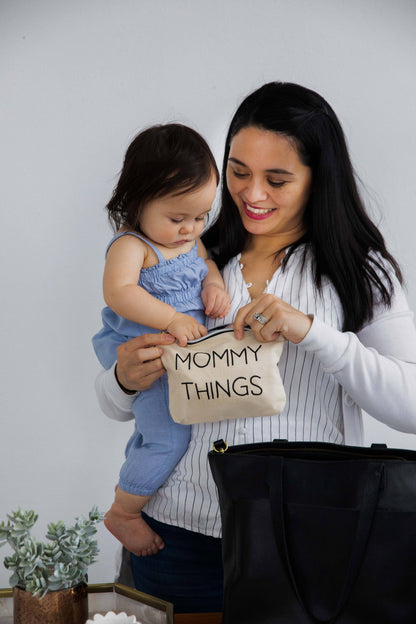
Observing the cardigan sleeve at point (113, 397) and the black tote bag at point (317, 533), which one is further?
the cardigan sleeve at point (113, 397)

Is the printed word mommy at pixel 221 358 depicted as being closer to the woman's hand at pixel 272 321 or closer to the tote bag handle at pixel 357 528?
the woman's hand at pixel 272 321

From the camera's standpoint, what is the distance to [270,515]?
104cm

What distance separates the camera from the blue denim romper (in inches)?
54.4

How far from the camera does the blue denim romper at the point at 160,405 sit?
4.54ft

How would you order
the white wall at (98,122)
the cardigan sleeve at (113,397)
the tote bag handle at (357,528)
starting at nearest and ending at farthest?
the tote bag handle at (357,528), the cardigan sleeve at (113,397), the white wall at (98,122)

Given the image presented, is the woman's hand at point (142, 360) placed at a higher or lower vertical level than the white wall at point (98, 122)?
lower

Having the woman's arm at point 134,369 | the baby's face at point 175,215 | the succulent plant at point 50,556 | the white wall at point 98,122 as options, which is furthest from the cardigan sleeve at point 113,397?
the white wall at point 98,122

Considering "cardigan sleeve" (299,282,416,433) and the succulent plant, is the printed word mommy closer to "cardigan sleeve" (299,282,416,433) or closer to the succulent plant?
"cardigan sleeve" (299,282,416,433)

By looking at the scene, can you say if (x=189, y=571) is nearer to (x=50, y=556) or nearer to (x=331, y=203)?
(x=50, y=556)

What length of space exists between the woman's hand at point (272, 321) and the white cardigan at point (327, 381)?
0.8 inches

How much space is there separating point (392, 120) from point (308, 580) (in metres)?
1.60

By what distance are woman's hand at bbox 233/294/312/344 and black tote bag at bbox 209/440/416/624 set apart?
0.22 m

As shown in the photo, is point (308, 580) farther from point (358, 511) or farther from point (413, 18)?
point (413, 18)

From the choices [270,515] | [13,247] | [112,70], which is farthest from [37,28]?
[270,515]
